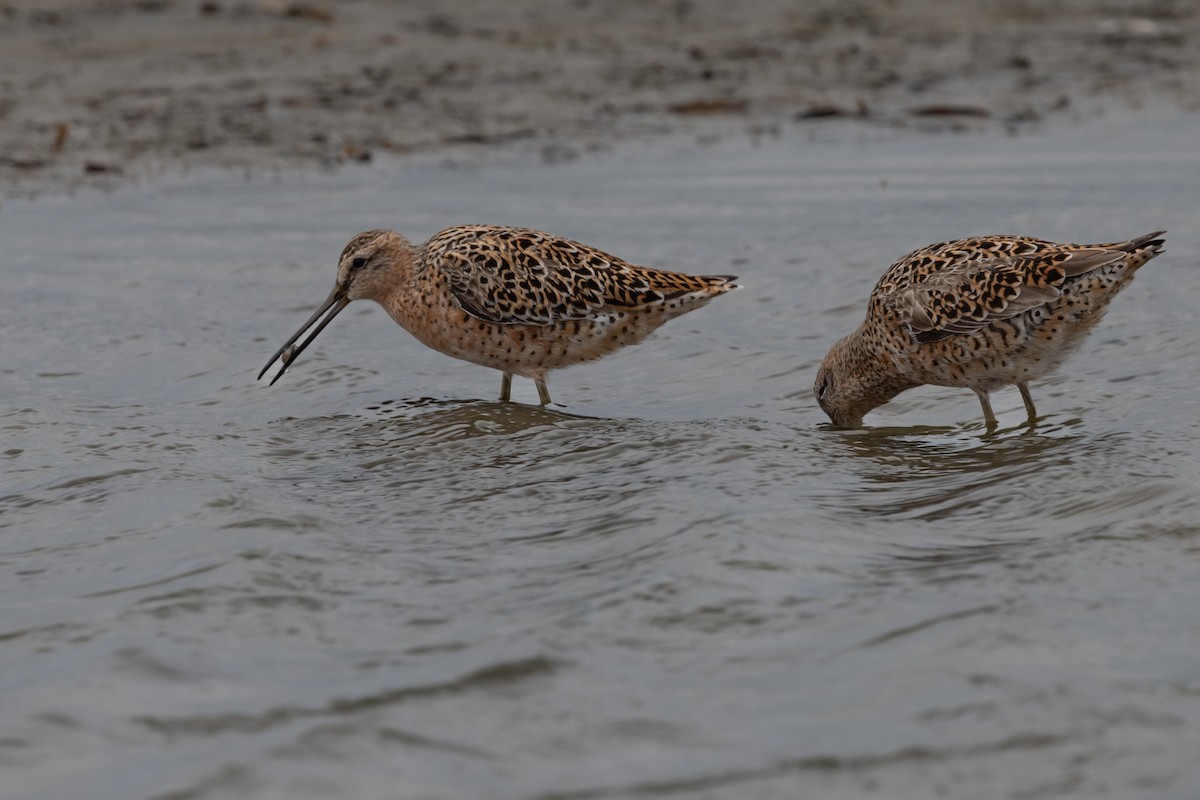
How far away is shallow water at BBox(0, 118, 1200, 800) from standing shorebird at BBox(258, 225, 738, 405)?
0.28m

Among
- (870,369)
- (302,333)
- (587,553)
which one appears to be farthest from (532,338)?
(587,553)

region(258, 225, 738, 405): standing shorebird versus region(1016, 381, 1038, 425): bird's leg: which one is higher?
region(258, 225, 738, 405): standing shorebird

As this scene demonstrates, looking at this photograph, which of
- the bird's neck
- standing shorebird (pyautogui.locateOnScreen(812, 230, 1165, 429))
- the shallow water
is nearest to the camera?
the shallow water

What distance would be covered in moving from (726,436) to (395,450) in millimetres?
1221

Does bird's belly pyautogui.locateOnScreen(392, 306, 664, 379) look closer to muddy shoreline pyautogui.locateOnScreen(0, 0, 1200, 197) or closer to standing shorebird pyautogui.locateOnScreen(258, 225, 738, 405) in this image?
standing shorebird pyautogui.locateOnScreen(258, 225, 738, 405)

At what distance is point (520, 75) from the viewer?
13.1m

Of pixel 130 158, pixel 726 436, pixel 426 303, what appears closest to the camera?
pixel 726 436

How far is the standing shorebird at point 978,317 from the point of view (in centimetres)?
Result: 605

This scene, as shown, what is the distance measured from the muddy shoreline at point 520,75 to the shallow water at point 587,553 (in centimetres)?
251

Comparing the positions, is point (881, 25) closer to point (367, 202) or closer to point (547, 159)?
point (547, 159)

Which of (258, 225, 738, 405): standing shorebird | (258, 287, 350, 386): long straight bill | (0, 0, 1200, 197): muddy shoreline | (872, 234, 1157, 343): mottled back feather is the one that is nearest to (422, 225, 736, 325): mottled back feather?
(258, 225, 738, 405): standing shorebird

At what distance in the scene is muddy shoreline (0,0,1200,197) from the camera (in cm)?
1147

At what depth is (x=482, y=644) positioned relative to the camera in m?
4.14

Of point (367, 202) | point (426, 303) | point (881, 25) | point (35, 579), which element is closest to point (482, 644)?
point (35, 579)
